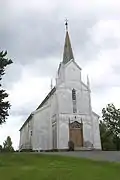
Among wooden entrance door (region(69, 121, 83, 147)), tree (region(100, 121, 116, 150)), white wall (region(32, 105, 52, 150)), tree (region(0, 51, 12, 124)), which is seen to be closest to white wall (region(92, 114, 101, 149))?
wooden entrance door (region(69, 121, 83, 147))

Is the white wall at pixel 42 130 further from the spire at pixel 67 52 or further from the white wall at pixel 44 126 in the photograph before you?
the spire at pixel 67 52

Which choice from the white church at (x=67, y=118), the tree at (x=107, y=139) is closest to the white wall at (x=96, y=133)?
the white church at (x=67, y=118)

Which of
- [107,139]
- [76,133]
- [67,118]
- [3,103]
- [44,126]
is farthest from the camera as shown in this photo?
[107,139]

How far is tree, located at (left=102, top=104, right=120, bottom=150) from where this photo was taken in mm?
53781

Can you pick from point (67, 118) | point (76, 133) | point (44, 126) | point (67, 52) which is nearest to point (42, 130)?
point (44, 126)

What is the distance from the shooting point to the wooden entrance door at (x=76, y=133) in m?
43.5

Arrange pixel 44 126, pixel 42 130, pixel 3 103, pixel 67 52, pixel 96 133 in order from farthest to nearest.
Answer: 1. pixel 67 52
2. pixel 44 126
3. pixel 42 130
4. pixel 96 133
5. pixel 3 103

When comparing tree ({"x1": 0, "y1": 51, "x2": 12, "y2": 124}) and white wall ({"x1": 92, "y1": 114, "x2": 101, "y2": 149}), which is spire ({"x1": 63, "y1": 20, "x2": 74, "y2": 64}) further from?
tree ({"x1": 0, "y1": 51, "x2": 12, "y2": 124})

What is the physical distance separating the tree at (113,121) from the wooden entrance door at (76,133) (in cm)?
1122

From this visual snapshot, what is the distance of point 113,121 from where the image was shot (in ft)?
179

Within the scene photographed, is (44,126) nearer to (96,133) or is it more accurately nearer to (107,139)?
(96,133)

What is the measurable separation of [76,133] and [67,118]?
8.15ft

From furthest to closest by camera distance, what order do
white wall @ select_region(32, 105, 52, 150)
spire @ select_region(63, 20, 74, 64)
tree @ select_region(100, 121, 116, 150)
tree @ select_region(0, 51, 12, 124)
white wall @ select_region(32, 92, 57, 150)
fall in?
tree @ select_region(100, 121, 116, 150) < spire @ select_region(63, 20, 74, 64) < white wall @ select_region(32, 92, 57, 150) < white wall @ select_region(32, 105, 52, 150) < tree @ select_region(0, 51, 12, 124)

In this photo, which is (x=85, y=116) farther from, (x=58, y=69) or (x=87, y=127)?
(x=58, y=69)
